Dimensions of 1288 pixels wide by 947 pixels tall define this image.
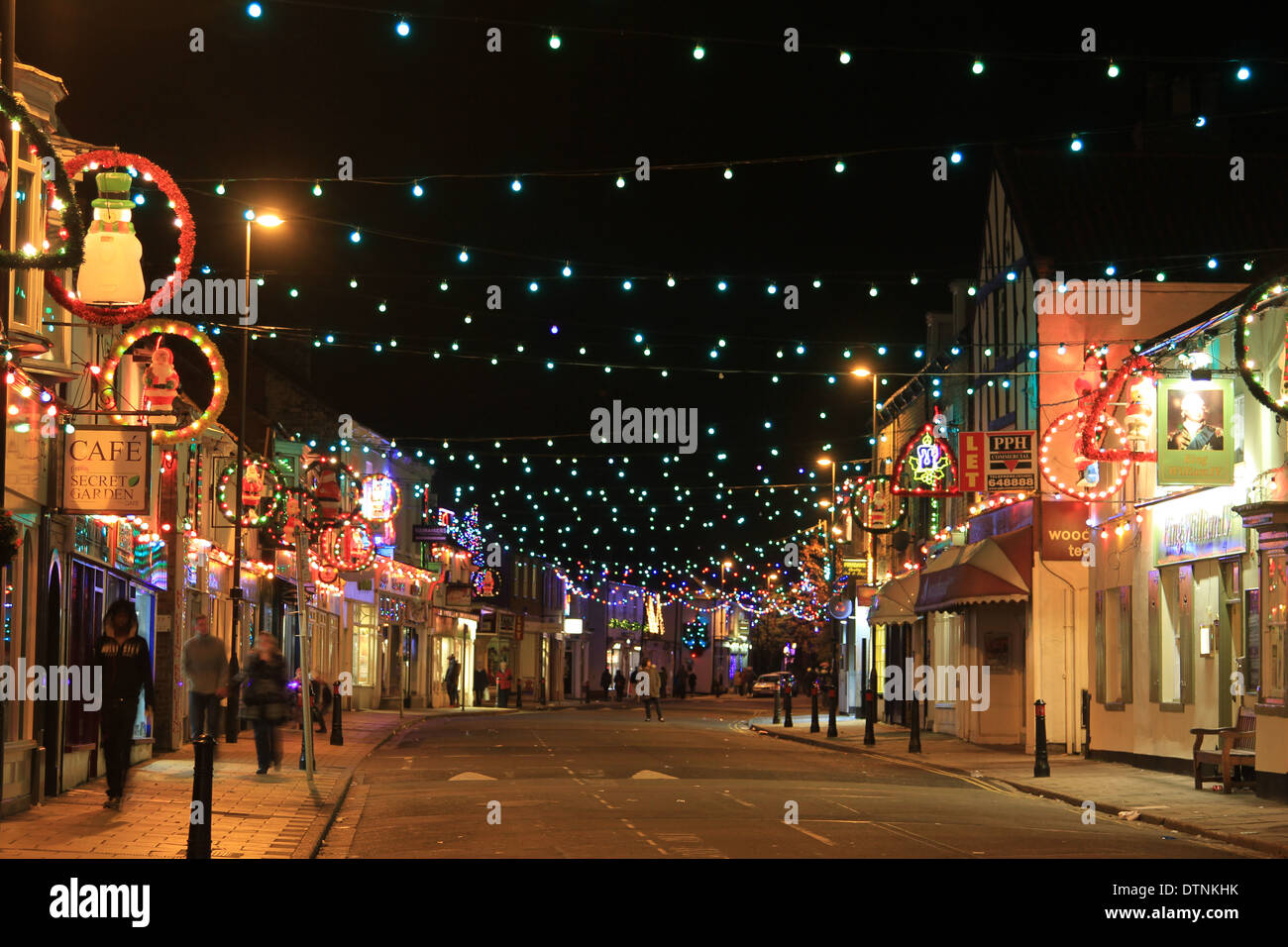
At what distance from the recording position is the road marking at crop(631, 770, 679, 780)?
22453 mm

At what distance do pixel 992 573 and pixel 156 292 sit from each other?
68.7 feet

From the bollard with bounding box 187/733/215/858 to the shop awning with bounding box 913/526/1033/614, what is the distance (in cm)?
2174

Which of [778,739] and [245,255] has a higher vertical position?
[245,255]

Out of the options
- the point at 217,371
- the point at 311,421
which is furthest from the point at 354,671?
the point at 217,371

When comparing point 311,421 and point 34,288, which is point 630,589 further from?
point 34,288

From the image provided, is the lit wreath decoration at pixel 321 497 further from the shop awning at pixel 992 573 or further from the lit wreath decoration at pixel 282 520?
the shop awning at pixel 992 573

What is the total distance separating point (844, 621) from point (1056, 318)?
29.7 metres

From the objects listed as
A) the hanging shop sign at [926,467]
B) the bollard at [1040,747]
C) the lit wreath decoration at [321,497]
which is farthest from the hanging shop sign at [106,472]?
the hanging shop sign at [926,467]

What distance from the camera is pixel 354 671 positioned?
172 feet

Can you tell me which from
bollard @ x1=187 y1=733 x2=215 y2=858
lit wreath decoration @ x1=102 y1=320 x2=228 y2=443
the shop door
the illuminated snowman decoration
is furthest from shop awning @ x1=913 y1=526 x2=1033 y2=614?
bollard @ x1=187 y1=733 x2=215 y2=858

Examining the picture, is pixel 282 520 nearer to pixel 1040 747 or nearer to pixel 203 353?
pixel 203 353

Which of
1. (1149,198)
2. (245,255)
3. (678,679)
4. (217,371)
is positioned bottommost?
(678,679)

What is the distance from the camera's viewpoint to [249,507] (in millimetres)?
30891
